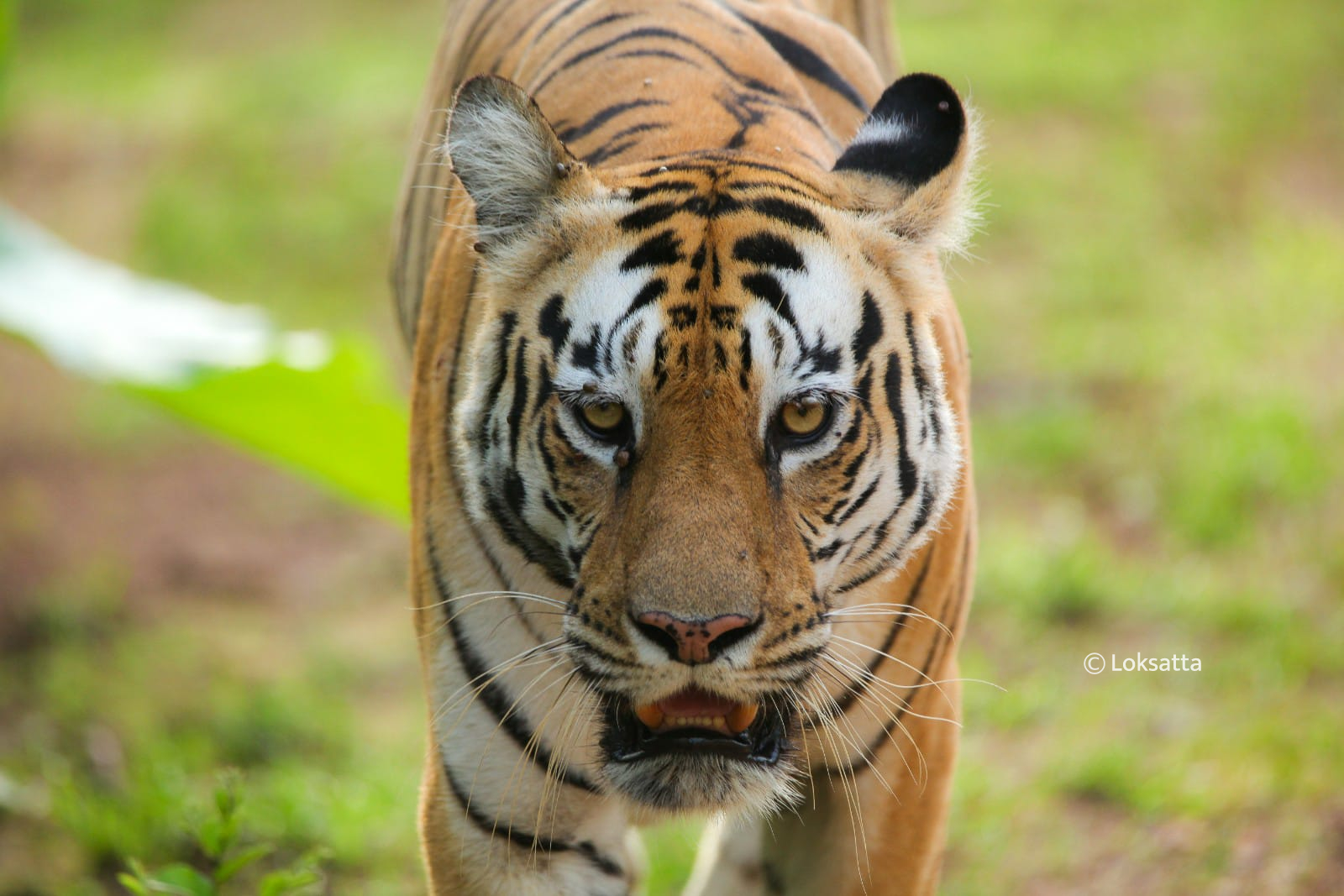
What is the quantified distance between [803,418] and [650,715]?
0.45m

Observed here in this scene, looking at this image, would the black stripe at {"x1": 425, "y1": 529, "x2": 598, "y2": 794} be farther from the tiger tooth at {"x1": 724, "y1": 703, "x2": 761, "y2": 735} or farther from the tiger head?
the tiger tooth at {"x1": 724, "y1": 703, "x2": 761, "y2": 735}

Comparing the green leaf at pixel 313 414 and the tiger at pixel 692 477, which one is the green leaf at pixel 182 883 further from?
the green leaf at pixel 313 414

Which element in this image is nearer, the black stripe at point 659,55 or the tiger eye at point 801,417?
the tiger eye at point 801,417

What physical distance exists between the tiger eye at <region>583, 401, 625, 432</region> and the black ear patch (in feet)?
1.76

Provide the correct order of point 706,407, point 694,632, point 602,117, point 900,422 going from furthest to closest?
point 602,117 → point 900,422 → point 706,407 → point 694,632

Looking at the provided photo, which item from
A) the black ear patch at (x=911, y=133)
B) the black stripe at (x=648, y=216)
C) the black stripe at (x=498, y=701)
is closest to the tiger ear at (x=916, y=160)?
the black ear patch at (x=911, y=133)

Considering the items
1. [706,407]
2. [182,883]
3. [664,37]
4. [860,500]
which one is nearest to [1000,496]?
[664,37]

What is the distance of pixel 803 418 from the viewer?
6.34 ft

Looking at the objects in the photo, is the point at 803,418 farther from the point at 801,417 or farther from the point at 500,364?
the point at 500,364

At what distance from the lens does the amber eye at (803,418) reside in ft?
6.31

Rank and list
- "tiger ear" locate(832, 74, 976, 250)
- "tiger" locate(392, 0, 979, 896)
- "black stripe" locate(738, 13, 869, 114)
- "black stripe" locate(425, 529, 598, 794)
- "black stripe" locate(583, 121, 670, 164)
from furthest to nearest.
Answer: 1. "black stripe" locate(738, 13, 869, 114)
2. "black stripe" locate(583, 121, 670, 164)
3. "black stripe" locate(425, 529, 598, 794)
4. "tiger ear" locate(832, 74, 976, 250)
5. "tiger" locate(392, 0, 979, 896)

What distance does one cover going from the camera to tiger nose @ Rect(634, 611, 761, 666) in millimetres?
1762

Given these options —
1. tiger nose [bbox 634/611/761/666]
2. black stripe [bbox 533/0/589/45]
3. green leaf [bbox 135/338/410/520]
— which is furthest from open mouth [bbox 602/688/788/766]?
black stripe [bbox 533/0/589/45]

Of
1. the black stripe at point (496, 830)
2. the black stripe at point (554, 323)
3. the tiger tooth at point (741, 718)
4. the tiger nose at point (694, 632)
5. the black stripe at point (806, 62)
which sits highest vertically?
the black stripe at point (806, 62)
